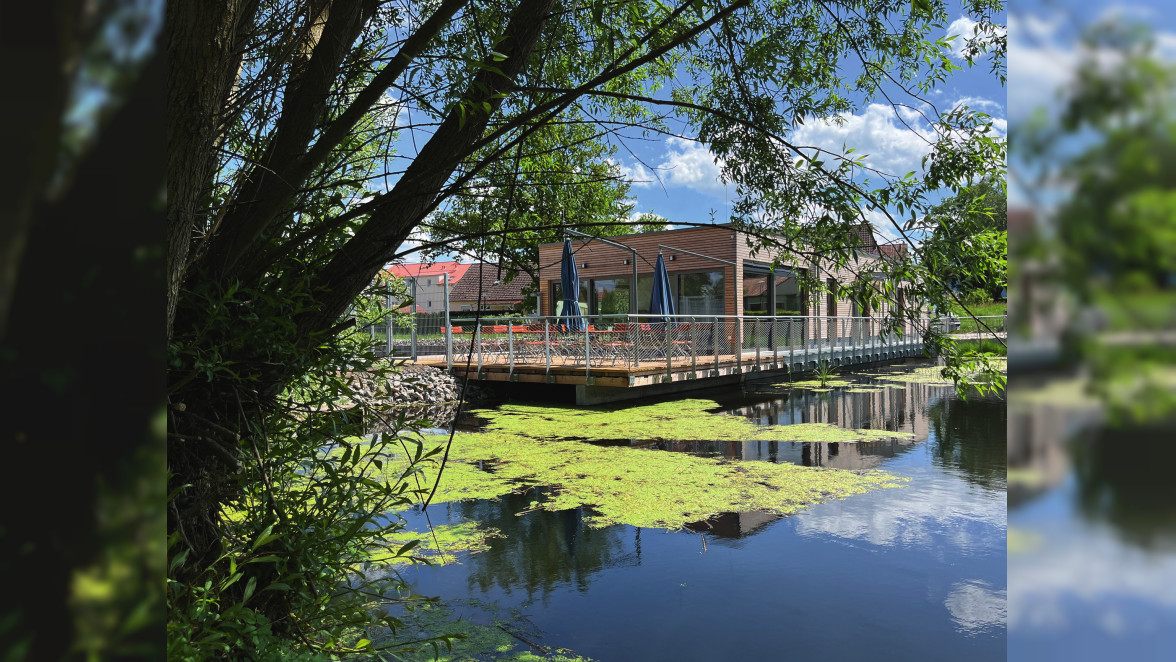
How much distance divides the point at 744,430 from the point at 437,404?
558 cm

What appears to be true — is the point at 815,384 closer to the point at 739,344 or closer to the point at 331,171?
the point at 739,344

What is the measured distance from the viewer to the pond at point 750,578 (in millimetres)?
3631

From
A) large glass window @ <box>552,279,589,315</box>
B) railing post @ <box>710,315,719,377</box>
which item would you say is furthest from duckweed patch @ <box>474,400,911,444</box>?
large glass window @ <box>552,279,589,315</box>

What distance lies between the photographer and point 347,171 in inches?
105

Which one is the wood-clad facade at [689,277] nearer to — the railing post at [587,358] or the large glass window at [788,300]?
the large glass window at [788,300]

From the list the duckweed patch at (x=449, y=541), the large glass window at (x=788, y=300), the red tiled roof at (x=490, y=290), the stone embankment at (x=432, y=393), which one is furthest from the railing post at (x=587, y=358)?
the red tiled roof at (x=490, y=290)

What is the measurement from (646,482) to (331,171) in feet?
16.2
